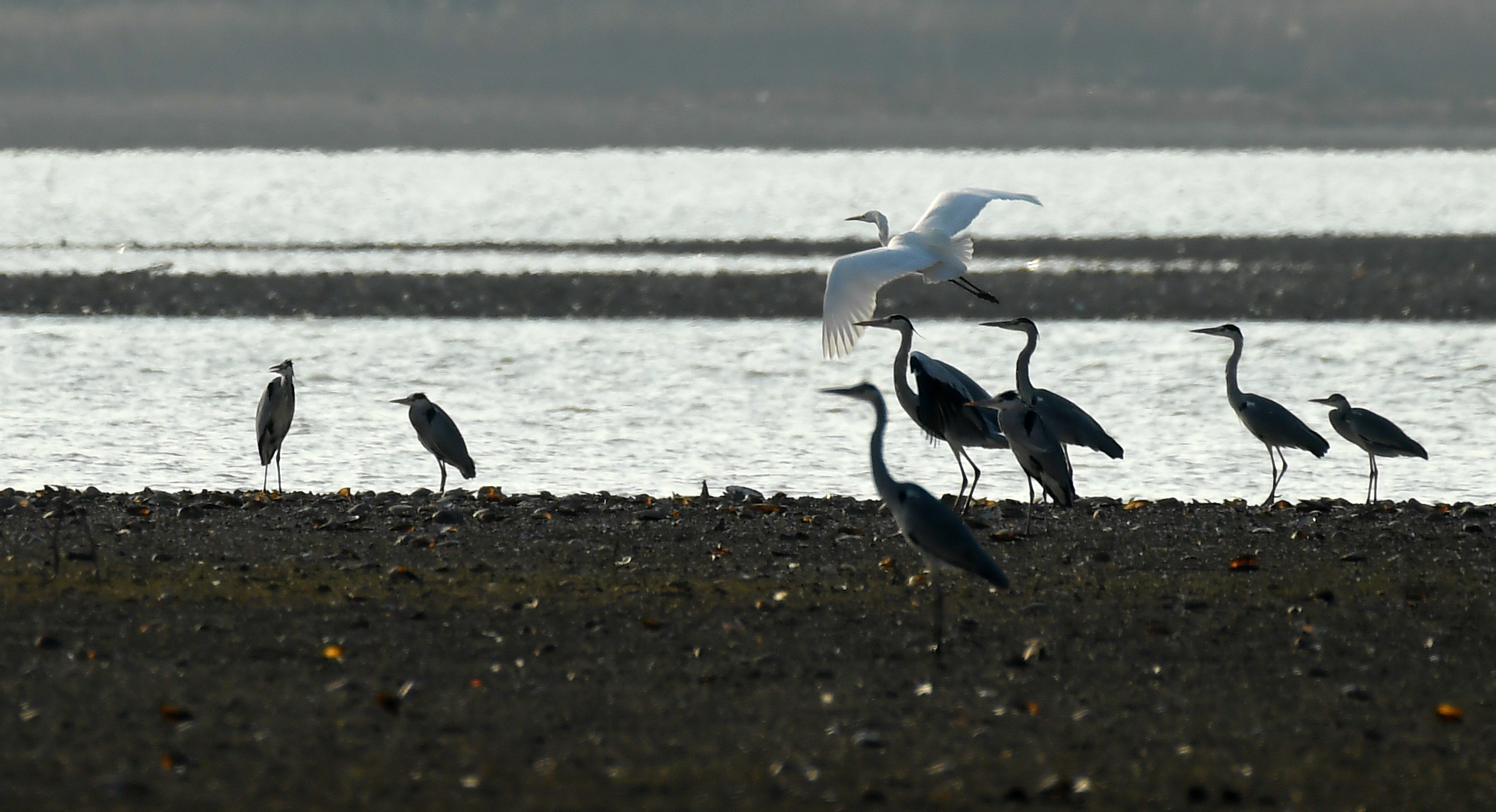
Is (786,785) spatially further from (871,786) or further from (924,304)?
(924,304)

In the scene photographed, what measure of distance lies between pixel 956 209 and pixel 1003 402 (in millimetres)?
3268

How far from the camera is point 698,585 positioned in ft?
30.6

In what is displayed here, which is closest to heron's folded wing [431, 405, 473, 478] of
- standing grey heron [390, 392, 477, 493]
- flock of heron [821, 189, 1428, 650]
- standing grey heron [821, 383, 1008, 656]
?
standing grey heron [390, 392, 477, 493]

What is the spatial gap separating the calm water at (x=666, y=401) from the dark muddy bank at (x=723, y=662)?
8.56ft

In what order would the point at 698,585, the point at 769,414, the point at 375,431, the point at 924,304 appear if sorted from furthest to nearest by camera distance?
the point at 924,304
the point at 769,414
the point at 375,431
the point at 698,585

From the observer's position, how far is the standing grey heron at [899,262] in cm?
1231

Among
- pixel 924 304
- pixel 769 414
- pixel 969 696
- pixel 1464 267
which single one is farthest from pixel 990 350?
pixel 969 696

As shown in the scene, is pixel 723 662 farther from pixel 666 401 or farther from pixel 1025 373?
pixel 666 401

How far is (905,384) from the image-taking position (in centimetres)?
1308

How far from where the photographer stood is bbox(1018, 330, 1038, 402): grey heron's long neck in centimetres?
1255

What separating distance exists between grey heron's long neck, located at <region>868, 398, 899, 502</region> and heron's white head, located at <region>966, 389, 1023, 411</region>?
2.77 metres

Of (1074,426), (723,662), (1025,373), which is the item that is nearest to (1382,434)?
(1074,426)

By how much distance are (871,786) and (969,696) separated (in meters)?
1.28

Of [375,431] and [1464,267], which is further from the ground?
[1464,267]
